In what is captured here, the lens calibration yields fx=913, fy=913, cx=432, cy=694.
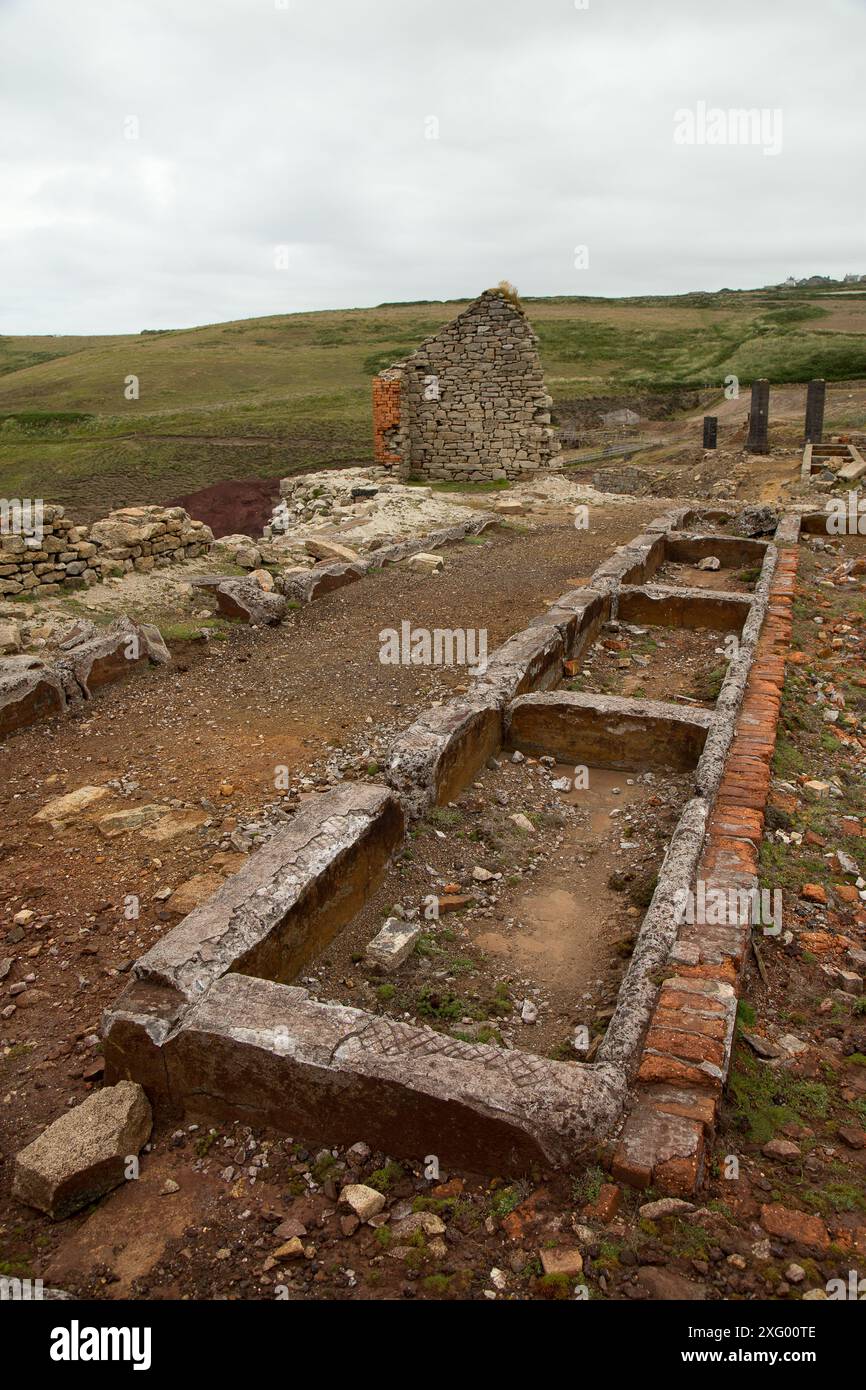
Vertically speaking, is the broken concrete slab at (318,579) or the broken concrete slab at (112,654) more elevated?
the broken concrete slab at (318,579)

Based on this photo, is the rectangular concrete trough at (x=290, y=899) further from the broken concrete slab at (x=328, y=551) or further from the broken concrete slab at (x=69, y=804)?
the broken concrete slab at (x=328, y=551)

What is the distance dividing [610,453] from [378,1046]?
23.7m

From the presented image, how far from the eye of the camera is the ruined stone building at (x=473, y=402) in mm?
17125

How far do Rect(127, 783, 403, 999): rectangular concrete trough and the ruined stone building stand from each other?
13930 millimetres

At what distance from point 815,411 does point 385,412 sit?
363 inches

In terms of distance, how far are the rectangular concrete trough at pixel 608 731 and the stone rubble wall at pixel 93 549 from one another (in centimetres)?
525

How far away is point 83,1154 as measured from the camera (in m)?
2.89

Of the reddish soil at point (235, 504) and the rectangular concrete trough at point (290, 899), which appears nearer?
the rectangular concrete trough at point (290, 899)

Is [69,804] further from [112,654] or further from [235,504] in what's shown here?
[235,504]

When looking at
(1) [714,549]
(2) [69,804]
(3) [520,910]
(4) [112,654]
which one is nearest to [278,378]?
(1) [714,549]

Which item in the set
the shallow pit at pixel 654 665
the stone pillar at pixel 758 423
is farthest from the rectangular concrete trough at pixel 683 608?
the stone pillar at pixel 758 423

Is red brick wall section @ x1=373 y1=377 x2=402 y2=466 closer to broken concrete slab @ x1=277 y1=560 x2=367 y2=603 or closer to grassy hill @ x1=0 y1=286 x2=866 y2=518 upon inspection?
grassy hill @ x1=0 y1=286 x2=866 y2=518

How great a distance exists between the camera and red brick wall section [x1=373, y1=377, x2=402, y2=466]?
17.2 metres

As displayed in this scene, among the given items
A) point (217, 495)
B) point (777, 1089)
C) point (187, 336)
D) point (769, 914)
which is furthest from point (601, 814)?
point (187, 336)
